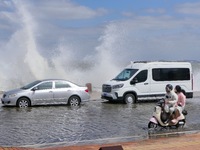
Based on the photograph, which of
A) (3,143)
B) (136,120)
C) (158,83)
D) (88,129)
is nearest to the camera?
(3,143)

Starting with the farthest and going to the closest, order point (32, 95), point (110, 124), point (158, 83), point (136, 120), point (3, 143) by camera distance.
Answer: point (158, 83), point (32, 95), point (136, 120), point (110, 124), point (3, 143)

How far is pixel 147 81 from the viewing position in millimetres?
24266

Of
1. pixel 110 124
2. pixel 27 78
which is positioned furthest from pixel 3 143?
pixel 27 78

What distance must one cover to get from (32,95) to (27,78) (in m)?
23.9

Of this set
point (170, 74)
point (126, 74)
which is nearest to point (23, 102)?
point (126, 74)

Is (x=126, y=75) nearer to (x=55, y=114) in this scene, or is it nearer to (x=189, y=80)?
(x=189, y=80)

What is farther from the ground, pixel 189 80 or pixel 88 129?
pixel 189 80

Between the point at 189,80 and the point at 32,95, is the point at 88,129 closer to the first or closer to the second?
the point at 32,95

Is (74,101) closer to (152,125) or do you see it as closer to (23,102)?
(23,102)

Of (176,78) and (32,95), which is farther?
(176,78)

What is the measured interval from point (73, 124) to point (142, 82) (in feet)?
31.2

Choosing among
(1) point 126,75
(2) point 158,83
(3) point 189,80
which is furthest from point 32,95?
(3) point 189,80

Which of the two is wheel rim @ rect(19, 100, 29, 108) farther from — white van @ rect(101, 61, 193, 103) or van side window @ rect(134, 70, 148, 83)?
van side window @ rect(134, 70, 148, 83)

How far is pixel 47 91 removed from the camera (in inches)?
879
